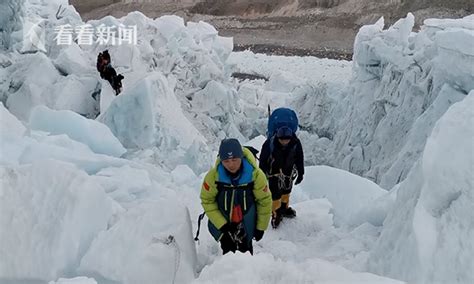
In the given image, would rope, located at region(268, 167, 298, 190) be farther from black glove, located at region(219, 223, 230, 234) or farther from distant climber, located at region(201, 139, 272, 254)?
black glove, located at region(219, 223, 230, 234)

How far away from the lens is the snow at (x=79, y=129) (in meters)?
6.80

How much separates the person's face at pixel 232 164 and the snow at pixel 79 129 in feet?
13.0

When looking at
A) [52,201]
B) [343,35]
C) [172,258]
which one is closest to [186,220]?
[172,258]

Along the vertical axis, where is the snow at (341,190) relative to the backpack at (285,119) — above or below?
below

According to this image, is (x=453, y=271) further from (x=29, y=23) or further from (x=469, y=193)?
(x=29, y=23)

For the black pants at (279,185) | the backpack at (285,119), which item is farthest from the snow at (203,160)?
the backpack at (285,119)

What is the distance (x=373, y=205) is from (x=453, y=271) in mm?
1893

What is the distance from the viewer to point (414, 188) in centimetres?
304

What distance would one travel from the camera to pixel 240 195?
320cm

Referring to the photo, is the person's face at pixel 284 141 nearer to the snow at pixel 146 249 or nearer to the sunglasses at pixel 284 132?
the sunglasses at pixel 284 132

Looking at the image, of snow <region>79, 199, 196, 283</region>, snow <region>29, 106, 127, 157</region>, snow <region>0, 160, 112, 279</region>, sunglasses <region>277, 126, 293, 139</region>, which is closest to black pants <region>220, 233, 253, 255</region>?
snow <region>79, 199, 196, 283</region>

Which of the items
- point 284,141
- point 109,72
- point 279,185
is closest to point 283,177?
point 279,185

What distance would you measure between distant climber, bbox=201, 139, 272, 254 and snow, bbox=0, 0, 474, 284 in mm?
239

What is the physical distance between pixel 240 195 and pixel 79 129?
4.17 m
